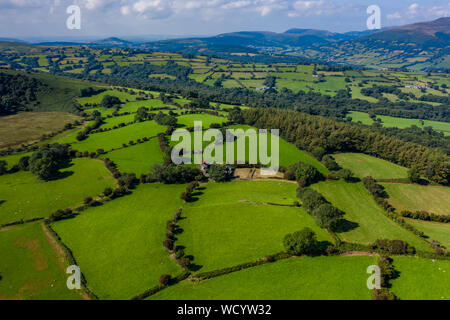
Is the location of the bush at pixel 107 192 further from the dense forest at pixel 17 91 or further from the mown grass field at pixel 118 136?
the dense forest at pixel 17 91

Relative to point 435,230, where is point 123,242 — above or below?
above

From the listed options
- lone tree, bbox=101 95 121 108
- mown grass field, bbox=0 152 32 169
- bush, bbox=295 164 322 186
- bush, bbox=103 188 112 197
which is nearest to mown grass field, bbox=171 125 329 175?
bush, bbox=295 164 322 186

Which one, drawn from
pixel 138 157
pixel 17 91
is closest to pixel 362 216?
pixel 138 157

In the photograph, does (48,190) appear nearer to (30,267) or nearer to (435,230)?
(30,267)

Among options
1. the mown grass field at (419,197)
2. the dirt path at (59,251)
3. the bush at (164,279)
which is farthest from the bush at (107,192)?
the mown grass field at (419,197)

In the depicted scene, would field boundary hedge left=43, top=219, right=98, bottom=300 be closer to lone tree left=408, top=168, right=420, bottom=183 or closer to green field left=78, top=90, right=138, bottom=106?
lone tree left=408, top=168, right=420, bottom=183

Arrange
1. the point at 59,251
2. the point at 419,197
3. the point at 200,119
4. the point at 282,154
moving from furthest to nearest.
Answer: the point at 200,119 → the point at 282,154 → the point at 419,197 → the point at 59,251
